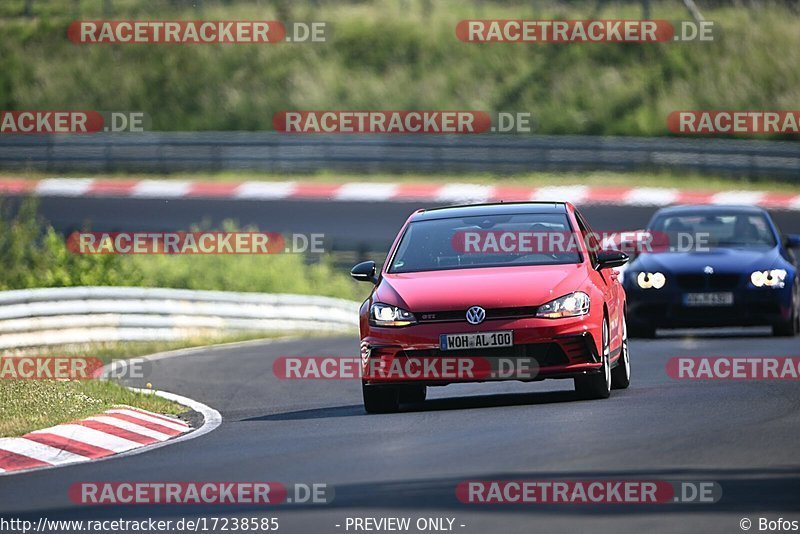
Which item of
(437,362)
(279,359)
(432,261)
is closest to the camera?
(437,362)

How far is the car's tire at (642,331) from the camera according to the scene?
64.5 feet

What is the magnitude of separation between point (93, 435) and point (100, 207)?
23580 millimetres

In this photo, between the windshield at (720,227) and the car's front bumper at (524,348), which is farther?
the windshield at (720,227)

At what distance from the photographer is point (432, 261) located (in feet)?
43.3

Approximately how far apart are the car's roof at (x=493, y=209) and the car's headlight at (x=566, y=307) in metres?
1.39

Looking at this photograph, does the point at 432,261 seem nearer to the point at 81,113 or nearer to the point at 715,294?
the point at 715,294

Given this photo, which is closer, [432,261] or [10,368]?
[432,261]

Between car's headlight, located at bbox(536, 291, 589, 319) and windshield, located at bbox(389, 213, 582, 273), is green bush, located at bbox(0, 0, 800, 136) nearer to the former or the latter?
windshield, located at bbox(389, 213, 582, 273)

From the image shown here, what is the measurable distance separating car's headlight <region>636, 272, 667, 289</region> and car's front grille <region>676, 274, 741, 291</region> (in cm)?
21

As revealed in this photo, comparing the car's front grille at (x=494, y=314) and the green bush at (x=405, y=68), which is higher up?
the green bush at (x=405, y=68)

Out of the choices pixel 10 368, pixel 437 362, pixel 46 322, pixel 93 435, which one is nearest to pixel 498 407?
pixel 437 362

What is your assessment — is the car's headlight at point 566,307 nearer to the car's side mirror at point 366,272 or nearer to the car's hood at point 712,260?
the car's side mirror at point 366,272

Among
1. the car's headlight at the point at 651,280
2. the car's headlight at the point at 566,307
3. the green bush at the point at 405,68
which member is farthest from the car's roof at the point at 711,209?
the green bush at the point at 405,68

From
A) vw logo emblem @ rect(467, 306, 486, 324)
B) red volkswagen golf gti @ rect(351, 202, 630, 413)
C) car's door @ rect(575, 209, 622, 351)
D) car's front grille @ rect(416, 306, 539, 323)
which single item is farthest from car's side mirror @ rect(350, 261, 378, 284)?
car's door @ rect(575, 209, 622, 351)
